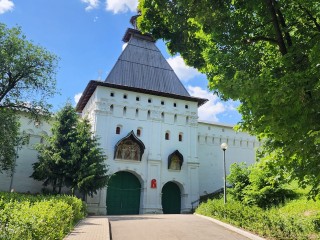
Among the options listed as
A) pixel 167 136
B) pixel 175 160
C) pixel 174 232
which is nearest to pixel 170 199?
pixel 175 160

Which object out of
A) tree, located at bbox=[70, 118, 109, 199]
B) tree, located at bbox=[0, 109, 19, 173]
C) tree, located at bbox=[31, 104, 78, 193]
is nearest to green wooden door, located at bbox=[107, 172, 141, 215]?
tree, located at bbox=[70, 118, 109, 199]

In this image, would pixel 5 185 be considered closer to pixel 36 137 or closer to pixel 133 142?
pixel 36 137

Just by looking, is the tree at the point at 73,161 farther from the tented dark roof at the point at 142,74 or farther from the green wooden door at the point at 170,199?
the green wooden door at the point at 170,199

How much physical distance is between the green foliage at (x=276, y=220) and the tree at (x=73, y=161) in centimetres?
1049

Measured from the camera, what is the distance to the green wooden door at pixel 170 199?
29984 mm

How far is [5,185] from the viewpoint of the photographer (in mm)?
27375

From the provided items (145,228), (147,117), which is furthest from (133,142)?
(145,228)

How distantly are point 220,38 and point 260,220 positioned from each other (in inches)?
302

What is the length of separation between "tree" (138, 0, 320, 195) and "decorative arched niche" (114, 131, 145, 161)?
762 inches

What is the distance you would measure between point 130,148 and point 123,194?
4100 millimetres

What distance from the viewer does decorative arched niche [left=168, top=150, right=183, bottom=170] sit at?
29859mm

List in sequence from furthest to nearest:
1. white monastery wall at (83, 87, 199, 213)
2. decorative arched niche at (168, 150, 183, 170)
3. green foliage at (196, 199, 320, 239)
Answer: decorative arched niche at (168, 150, 183, 170), white monastery wall at (83, 87, 199, 213), green foliage at (196, 199, 320, 239)

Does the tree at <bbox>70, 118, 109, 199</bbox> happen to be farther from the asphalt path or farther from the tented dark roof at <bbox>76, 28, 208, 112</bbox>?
the asphalt path

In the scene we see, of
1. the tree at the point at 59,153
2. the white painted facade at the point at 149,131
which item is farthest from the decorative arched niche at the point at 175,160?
the tree at the point at 59,153
